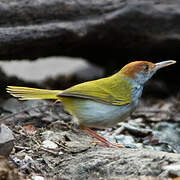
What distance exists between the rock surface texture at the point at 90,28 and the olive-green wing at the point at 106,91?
1.50m

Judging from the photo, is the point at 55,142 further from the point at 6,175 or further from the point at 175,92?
the point at 175,92

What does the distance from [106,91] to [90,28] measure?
6.27 ft

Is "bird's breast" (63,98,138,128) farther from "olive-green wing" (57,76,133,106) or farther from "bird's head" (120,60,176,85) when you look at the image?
"bird's head" (120,60,176,85)

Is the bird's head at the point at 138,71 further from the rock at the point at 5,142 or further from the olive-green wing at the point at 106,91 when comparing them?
the rock at the point at 5,142

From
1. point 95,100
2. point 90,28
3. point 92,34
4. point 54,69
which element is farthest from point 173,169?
point 54,69

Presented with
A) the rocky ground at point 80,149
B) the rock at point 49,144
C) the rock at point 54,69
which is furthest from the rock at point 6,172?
the rock at point 54,69

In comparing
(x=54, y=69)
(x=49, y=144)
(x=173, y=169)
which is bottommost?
(x=54, y=69)

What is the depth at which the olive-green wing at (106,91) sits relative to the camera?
12.3ft

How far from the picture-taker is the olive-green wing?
3.76 meters

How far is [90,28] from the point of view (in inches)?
221

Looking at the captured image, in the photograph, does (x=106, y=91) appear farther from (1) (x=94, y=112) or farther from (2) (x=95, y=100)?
(1) (x=94, y=112)

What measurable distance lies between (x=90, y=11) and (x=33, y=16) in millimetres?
1001

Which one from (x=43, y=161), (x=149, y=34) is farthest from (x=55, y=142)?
(x=149, y=34)

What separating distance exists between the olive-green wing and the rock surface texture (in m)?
1.50
